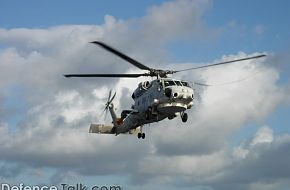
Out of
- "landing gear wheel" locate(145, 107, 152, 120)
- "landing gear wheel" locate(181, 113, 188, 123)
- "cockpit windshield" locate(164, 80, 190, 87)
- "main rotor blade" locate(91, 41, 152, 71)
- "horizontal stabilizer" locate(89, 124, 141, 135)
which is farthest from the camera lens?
"horizontal stabilizer" locate(89, 124, 141, 135)

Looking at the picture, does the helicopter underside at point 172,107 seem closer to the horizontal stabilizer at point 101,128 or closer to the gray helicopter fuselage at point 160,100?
the gray helicopter fuselage at point 160,100

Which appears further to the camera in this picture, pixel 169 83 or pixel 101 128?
pixel 101 128

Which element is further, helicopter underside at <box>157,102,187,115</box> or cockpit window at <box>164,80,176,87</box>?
cockpit window at <box>164,80,176,87</box>

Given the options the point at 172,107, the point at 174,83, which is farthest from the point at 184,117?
the point at 174,83

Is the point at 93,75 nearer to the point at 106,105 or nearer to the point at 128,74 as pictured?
the point at 128,74

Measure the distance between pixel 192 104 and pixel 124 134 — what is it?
60.1 ft

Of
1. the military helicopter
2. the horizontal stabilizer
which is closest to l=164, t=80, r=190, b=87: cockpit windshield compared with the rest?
the military helicopter

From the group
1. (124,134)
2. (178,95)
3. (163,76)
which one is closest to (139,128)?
(124,134)

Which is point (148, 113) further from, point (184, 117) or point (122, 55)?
point (122, 55)

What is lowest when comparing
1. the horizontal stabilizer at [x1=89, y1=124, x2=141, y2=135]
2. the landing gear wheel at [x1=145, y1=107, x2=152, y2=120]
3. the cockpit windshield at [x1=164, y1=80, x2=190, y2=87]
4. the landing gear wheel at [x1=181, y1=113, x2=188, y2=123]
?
the landing gear wheel at [x1=181, y1=113, x2=188, y2=123]

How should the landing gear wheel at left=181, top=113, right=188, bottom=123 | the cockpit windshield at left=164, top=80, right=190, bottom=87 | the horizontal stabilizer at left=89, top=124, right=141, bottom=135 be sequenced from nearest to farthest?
the cockpit windshield at left=164, top=80, right=190, bottom=87, the landing gear wheel at left=181, top=113, right=188, bottom=123, the horizontal stabilizer at left=89, top=124, right=141, bottom=135

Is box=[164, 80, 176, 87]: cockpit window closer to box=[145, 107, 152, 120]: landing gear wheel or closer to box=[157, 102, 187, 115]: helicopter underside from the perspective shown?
box=[157, 102, 187, 115]: helicopter underside

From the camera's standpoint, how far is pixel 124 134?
95375mm

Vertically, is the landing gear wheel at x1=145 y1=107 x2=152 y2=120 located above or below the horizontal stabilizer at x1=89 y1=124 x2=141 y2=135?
below
